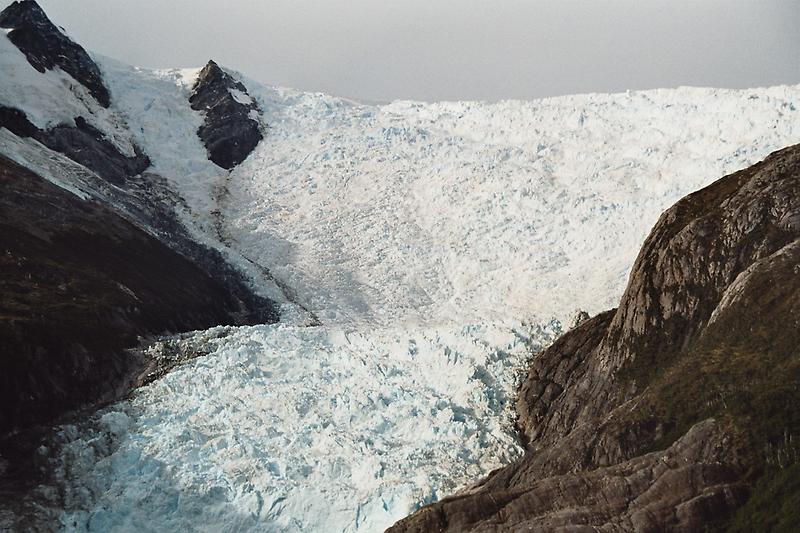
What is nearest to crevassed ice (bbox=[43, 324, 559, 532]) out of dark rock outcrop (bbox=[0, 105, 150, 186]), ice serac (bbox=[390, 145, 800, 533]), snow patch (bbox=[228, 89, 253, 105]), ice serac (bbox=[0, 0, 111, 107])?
ice serac (bbox=[390, 145, 800, 533])

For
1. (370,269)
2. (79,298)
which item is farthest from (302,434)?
(370,269)

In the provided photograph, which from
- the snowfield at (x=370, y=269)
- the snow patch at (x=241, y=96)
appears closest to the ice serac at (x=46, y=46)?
the snowfield at (x=370, y=269)

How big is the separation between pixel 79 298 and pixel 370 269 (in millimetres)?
21432

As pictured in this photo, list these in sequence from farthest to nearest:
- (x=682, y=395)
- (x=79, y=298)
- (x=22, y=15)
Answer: (x=22, y=15) < (x=79, y=298) < (x=682, y=395)

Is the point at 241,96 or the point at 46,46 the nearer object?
the point at 46,46

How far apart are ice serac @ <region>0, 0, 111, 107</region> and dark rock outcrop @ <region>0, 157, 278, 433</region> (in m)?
28.8

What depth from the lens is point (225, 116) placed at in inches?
3044

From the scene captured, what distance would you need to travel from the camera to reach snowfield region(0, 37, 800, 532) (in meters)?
32.0

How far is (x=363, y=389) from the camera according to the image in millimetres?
38375

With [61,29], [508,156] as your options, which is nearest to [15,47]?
[61,29]

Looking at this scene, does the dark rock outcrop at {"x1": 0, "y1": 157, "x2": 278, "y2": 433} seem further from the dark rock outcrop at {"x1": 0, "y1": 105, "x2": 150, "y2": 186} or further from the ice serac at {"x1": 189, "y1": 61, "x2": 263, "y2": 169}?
the ice serac at {"x1": 189, "y1": 61, "x2": 263, "y2": 169}

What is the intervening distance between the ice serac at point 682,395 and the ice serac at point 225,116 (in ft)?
146

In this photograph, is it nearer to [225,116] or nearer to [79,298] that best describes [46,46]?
[225,116]

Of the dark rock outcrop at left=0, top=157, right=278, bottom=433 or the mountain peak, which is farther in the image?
the mountain peak
